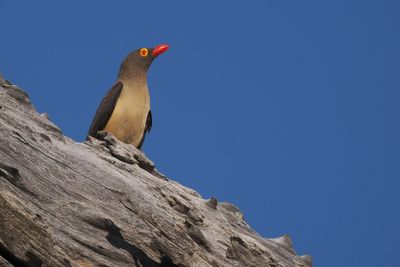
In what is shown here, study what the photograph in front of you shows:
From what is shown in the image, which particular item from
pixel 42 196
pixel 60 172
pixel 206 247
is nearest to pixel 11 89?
pixel 60 172

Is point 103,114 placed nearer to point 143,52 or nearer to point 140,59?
point 140,59

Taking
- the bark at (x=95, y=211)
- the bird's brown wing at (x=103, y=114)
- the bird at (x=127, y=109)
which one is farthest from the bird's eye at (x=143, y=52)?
the bark at (x=95, y=211)

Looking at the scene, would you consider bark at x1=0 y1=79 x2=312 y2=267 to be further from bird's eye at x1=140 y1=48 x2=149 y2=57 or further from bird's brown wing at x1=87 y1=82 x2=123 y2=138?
bird's eye at x1=140 y1=48 x2=149 y2=57

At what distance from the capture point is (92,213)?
1291cm

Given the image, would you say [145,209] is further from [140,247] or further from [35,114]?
[35,114]

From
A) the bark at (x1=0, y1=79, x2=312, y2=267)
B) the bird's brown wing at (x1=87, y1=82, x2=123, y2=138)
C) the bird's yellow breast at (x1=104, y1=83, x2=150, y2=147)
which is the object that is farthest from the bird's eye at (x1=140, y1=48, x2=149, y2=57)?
the bark at (x1=0, y1=79, x2=312, y2=267)

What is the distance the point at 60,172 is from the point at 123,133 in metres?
5.61

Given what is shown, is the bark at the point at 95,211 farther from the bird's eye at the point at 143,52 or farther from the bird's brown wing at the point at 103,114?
the bird's eye at the point at 143,52

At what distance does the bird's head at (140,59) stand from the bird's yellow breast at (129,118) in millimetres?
1182

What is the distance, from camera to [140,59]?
834 inches

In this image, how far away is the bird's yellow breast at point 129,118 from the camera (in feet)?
62.3

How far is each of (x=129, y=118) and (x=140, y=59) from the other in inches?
105

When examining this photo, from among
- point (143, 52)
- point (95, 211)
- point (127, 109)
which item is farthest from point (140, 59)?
point (95, 211)

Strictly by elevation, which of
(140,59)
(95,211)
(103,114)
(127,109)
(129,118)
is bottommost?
(95,211)
